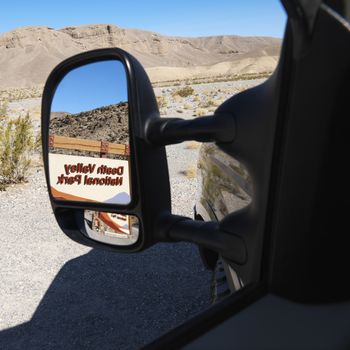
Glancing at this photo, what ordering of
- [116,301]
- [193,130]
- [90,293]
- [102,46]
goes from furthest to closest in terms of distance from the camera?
[102,46] → [90,293] → [116,301] → [193,130]

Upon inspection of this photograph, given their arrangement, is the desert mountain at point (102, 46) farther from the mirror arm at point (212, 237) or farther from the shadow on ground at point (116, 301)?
the mirror arm at point (212, 237)

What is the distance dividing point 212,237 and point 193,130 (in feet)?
0.85

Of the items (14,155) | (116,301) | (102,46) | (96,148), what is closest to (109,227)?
(96,148)

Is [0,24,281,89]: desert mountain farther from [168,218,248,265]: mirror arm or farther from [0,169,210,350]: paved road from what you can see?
[168,218,248,265]: mirror arm

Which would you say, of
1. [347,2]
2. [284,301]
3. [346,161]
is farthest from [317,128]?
[284,301]

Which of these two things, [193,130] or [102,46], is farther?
[102,46]

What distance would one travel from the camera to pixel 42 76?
137m

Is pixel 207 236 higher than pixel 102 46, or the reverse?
pixel 207 236

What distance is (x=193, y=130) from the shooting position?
1.09 m

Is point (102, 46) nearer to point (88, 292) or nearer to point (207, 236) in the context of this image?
point (88, 292)

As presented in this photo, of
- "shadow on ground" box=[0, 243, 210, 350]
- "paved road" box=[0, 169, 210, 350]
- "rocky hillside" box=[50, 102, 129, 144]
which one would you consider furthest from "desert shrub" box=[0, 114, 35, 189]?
"rocky hillside" box=[50, 102, 129, 144]

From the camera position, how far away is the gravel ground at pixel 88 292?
12.6ft

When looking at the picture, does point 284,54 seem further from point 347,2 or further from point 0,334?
point 0,334

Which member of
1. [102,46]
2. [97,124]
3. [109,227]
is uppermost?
[97,124]
